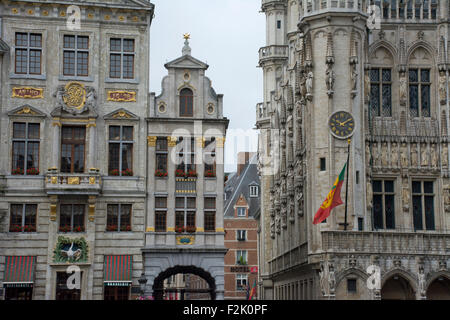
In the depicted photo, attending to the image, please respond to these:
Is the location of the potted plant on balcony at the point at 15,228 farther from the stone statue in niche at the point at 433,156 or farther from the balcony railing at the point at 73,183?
the stone statue in niche at the point at 433,156

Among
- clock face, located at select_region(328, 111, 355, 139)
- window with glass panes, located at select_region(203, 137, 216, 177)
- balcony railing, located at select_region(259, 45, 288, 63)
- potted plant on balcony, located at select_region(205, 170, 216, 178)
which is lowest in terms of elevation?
potted plant on balcony, located at select_region(205, 170, 216, 178)

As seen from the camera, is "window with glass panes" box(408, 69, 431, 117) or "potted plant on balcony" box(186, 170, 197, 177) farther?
"window with glass panes" box(408, 69, 431, 117)

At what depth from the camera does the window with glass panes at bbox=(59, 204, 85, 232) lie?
45406mm

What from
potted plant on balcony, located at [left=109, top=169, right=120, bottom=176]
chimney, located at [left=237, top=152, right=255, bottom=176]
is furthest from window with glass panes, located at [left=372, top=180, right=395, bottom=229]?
chimney, located at [left=237, top=152, right=255, bottom=176]

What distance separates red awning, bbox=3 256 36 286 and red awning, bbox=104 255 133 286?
4031mm

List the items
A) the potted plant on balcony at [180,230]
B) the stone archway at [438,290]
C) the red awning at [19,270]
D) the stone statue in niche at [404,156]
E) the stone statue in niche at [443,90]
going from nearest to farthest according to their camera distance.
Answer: the red awning at [19,270]
the potted plant on balcony at [180,230]
the stone archway at [438,290]
the stone statue in niche at [404,156]
the stone statue in niche at [443,90]

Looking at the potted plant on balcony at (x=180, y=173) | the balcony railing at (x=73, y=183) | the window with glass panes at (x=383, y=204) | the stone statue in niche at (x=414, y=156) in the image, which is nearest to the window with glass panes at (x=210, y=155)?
the potted plant on balcony at (x=180, y=173)

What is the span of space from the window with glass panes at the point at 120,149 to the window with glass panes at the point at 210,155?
14.0 feet

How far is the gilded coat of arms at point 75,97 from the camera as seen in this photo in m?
46.3

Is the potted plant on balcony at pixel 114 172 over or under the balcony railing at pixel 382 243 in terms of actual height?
over

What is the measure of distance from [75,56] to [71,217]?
30.5ft

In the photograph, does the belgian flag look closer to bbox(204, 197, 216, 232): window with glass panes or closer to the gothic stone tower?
the gothic stone tower

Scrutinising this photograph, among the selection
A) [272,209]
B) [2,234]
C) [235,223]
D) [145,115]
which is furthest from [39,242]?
[235,223]
